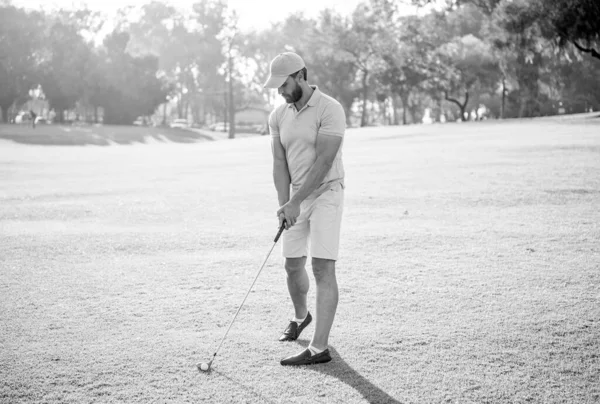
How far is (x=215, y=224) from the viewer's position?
12.6 m

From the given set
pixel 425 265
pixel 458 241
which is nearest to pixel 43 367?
pixel 425 265

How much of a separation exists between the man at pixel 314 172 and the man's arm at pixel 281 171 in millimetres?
61

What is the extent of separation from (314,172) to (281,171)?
1.65 ft

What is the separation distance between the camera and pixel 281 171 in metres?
5.88

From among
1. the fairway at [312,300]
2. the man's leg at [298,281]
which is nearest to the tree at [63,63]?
the fairway at [312,300]

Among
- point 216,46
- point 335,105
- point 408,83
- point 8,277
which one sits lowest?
point 8,277

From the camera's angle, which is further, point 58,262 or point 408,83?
point 408,83

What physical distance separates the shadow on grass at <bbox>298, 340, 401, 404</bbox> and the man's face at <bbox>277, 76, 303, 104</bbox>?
7.01 ft

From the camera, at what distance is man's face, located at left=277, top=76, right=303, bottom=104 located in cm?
545

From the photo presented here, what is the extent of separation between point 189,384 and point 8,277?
178 inches

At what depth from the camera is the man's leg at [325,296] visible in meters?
5.45

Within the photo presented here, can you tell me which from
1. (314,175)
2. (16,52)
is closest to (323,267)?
(314,175)

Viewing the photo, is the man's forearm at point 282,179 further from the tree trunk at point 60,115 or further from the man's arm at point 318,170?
the tree trunk at point 60,115

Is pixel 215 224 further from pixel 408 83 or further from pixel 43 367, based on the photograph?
pixel 408 83
